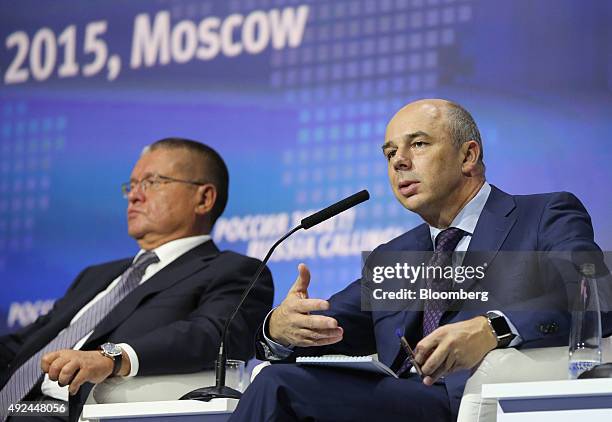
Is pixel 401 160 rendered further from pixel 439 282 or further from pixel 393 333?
pixel 393 333

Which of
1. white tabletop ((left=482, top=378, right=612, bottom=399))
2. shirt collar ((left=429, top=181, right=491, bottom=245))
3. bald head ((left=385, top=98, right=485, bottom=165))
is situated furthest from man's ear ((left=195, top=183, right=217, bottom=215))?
white tabletop ((left=482, top=378, right=612, bottom=399))

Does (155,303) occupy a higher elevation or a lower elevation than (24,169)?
lower

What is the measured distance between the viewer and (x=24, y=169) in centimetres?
513

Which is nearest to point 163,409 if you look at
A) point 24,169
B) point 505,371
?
point 505,371

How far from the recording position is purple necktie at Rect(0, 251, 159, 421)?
3.91 meters

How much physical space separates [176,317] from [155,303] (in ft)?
0.39

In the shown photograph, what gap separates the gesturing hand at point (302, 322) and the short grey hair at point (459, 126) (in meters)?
0.74

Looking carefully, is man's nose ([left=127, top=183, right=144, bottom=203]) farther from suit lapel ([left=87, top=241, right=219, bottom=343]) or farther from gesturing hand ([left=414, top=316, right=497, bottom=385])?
gesturing hand ([left=414, top=316, right=497, bottom=385])

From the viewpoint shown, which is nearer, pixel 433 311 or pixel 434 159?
pixel 433 311

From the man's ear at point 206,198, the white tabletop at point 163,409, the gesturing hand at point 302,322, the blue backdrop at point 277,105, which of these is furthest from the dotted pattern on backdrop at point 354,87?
the white tabletop at point 163,409

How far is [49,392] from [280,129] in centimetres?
154

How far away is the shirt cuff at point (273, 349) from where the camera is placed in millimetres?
3049

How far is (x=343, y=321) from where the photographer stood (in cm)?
326

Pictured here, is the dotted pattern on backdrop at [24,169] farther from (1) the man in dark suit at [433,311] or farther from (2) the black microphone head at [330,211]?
(2) the black microphone head at [330,211]
